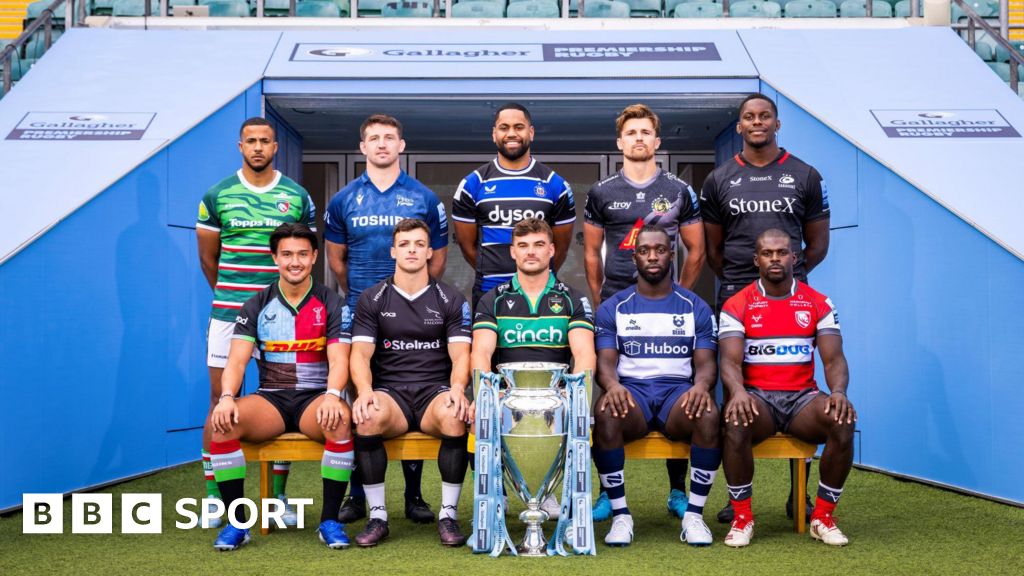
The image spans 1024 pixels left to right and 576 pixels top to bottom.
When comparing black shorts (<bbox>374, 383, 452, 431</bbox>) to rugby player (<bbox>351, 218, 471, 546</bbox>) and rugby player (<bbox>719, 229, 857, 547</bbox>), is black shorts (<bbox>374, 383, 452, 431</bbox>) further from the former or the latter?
rugby player (<bbox>719, 229, 857, 547</bbox>)

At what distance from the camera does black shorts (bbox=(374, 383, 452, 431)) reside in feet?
13.9

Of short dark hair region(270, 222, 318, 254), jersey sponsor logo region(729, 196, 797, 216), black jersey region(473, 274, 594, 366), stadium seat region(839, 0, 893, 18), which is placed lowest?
black jersey region(473, 274, 594, 366)

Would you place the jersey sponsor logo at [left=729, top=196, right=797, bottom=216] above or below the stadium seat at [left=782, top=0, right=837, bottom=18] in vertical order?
below

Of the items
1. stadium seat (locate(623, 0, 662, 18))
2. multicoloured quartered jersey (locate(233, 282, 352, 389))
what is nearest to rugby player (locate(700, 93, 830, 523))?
multicoloured quartered jersey (locate(233, 282, 352, 389))

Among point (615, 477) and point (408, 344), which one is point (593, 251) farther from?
point (615, 477)

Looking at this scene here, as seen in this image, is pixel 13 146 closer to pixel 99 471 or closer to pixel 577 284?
pixel 99 471

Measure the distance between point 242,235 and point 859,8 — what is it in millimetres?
7090

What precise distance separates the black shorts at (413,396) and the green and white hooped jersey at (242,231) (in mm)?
787

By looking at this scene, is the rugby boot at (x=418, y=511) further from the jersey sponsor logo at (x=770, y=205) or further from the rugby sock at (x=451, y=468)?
the jersey sponsor logo at (x=770, y=205)

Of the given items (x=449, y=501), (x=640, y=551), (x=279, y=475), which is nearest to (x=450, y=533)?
(x=449, y=501)

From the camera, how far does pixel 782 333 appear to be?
4.22 meters

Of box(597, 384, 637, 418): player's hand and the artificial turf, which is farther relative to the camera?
box(597, 384, 637, 418): player's hand

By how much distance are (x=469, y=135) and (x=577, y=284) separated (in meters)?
1.85

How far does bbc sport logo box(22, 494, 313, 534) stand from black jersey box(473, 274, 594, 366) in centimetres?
119
